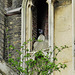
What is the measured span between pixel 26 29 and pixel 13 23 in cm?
85

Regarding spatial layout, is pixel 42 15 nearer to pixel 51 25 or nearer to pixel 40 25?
pixel 40 25

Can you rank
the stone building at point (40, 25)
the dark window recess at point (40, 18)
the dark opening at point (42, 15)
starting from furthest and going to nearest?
the dark opening at point (42, 15)
the dark window recess at point (40, 18)
the stone building at point (40, 25)

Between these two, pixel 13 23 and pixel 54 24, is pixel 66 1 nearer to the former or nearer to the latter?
pixel 54 24

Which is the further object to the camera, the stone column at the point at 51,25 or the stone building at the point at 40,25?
the stone column at the point at 51,25

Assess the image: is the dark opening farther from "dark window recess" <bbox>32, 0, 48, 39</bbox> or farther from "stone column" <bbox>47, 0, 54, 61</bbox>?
"stone column" <bbox>47, 0, 54, 61</bbox>

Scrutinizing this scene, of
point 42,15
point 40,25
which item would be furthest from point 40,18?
point 40,25

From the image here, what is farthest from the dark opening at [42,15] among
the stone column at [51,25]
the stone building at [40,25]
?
the stone column at [51,25]

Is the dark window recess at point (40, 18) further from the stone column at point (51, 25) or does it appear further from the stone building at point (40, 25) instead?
the stone column at point (51, 25)

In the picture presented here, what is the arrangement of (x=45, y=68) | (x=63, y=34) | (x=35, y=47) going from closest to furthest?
1. (x=45, y=68)
2. (x=63, y=34)
3. (x=35, y=47)

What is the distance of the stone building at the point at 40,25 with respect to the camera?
7.12 metres

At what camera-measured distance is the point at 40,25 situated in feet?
28.8

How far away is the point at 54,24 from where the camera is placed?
7531mm

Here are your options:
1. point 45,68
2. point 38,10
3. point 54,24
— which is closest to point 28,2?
point 38,10

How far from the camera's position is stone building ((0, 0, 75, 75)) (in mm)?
7125
